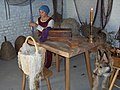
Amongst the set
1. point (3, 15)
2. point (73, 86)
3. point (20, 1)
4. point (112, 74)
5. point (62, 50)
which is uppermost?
point (20, 1)

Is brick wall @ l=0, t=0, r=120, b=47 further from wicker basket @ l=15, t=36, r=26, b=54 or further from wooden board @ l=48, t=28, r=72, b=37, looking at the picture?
wooden board @ l=48, t=28, r=72, b=37

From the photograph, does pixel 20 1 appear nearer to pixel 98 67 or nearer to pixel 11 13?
pixel 11 13

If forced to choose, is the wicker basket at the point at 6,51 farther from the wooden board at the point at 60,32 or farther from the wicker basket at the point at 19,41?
the wooden board at the point at 60,32

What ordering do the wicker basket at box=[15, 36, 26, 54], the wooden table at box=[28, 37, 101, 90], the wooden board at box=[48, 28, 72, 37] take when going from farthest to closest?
the wicker basket at box=[15, 36, 26, 54]
the wooden board at box=[48, 28, 72, 37]
the wooden table at box=[28, 37, 101, 90]

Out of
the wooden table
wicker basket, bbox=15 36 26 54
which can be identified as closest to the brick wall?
wicker basket, bbox=15 36 26 54

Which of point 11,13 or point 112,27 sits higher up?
point 11,13

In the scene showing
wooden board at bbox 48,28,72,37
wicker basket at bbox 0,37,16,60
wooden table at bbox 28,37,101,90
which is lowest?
wicker basket at bbox 0,37,16,60

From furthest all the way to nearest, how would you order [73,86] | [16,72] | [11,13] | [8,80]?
[11,13] < [16,72] < [8,80] < [73,86]

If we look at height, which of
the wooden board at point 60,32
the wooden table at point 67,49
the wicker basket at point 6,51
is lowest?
the wicker basket at point 6,51

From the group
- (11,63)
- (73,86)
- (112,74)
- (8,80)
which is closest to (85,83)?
(73,86)

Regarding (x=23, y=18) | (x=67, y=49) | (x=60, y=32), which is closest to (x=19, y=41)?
(x=23, y=18)

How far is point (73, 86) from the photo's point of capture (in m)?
3.18

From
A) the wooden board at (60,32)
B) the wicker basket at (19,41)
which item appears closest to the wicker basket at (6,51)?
the wicker basket at (19,41)

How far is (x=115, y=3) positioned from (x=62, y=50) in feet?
6.77
